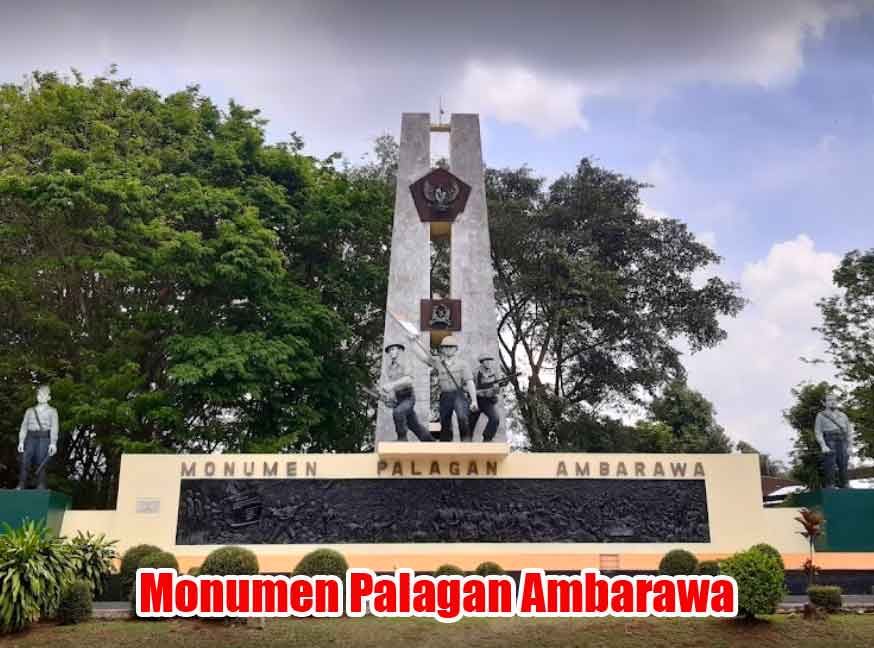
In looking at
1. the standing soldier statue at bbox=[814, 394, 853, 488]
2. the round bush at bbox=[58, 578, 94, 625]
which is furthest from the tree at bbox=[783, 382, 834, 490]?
the round bush at bbox=[58, 578, 94, 625]

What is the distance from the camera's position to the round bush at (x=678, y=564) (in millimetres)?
14945

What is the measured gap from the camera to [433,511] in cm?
1662

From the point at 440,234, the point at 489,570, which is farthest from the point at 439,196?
the point at 489,570

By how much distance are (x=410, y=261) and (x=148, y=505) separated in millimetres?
7868

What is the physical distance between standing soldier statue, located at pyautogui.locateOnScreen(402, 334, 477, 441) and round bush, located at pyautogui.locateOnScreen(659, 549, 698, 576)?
14.4 feet

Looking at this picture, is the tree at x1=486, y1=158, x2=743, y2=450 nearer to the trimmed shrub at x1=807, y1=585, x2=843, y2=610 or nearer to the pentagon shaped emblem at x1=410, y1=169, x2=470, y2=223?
the pentagon shaped emblem at x1=410, y1=169, x2=470, y2=223

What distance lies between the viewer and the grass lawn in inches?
422

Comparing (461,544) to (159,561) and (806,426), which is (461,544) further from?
(806,426)

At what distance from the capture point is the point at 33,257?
71.6ft

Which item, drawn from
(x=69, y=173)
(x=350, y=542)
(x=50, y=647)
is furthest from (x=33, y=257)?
(x=50, y=647)

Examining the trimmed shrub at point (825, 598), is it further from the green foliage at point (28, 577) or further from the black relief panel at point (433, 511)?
the green foliage at point (28, 577)

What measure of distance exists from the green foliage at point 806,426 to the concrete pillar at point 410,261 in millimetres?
15011

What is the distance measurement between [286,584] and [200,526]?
488 cm

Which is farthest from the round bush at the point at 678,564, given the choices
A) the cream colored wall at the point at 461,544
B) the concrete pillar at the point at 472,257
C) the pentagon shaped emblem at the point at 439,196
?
the pentagon shaped emblem at the point at 439,196
